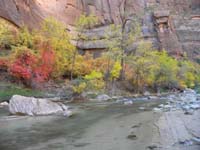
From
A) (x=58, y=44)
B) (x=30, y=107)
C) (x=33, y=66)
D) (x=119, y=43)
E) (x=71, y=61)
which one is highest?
(x=119, y=43)

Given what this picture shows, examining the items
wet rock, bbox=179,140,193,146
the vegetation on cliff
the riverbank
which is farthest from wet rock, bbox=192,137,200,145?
the vegetation on cliff

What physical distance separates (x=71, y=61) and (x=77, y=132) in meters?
24.5

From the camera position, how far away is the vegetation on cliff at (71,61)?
1206 inches

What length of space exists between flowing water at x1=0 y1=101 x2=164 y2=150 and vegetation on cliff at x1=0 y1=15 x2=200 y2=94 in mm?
13209

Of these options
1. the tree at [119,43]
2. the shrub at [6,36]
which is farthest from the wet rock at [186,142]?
Answer: the shrub at [6,36]

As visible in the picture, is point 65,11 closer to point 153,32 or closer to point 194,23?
point 153,32

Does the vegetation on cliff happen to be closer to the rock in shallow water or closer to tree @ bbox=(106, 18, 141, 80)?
tree @ bbox=(106, 18, 141, 80)

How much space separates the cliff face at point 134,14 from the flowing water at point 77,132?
2623 cm

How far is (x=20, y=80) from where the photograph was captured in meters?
30.2

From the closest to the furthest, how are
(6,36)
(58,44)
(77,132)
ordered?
(77,132) → (6,36) → (58,44)

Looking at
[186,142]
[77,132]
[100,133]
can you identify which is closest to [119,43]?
[77,132]

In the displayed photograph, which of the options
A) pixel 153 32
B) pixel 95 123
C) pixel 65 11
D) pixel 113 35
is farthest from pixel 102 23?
pixel 95 123

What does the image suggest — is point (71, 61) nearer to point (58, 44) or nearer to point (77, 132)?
point (58, 44)

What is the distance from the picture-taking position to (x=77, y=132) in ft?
42.4
